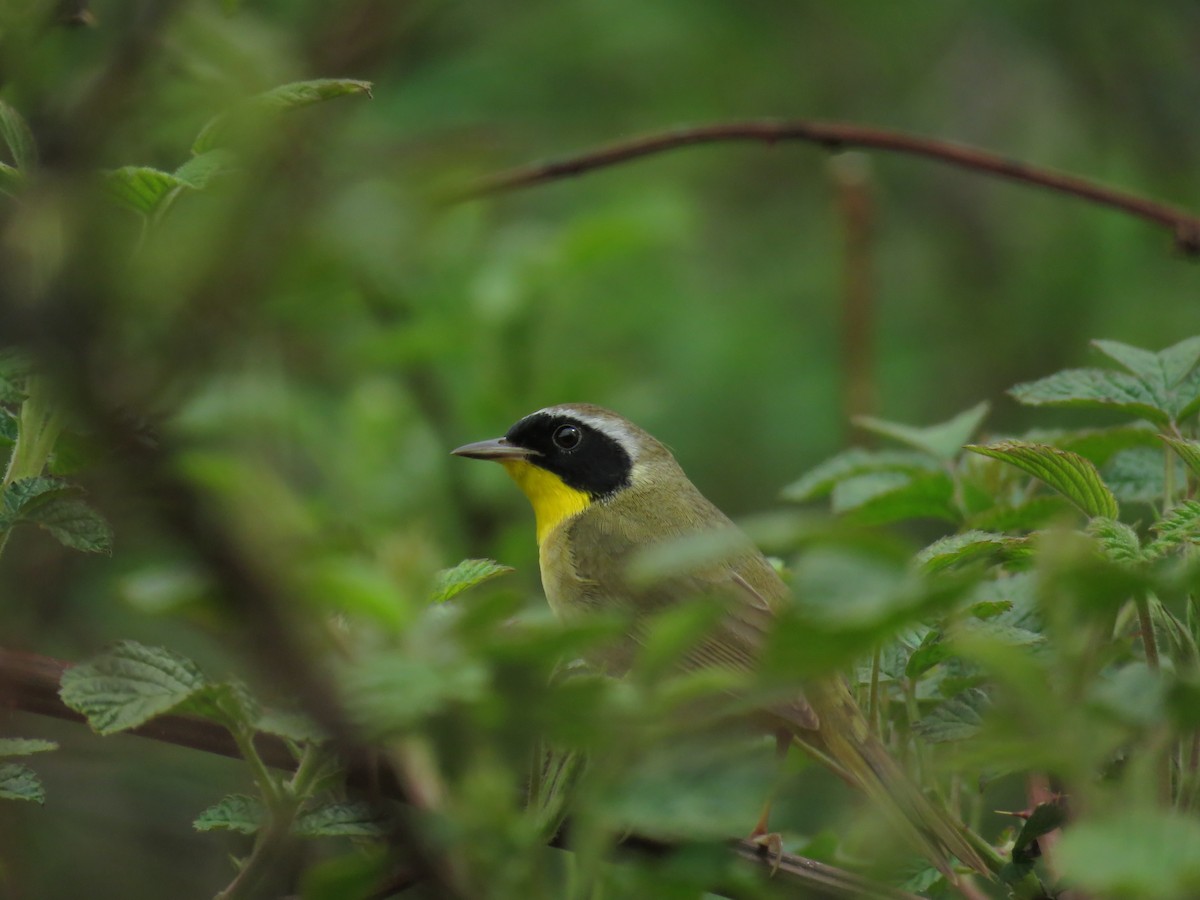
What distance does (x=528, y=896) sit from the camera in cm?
110

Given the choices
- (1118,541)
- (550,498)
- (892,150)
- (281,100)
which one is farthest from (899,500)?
(550,498)

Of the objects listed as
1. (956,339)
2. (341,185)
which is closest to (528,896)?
(341,185)

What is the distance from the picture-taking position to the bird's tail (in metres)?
1.79

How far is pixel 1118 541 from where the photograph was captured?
155 centimetres

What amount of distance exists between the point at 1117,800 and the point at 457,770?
0.52 meters

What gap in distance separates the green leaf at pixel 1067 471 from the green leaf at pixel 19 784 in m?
1.08

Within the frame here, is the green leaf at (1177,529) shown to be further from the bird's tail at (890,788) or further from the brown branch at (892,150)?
the brown branch at (892,150)

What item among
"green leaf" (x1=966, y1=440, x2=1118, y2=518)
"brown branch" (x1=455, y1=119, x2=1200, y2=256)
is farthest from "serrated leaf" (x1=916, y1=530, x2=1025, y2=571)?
"brown branch" (x1=455, y1=119, x2=1200, y2=256)

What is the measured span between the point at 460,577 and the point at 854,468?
895 mm

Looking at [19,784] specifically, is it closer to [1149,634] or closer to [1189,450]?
[1149,634]

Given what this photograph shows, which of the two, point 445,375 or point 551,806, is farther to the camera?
point 445,375

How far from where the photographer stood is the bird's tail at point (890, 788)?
1794mm

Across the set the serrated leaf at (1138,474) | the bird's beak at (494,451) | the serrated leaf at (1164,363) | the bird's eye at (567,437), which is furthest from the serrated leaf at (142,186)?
the bird's eye at (567,437)

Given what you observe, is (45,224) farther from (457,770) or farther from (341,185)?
(341,185)
